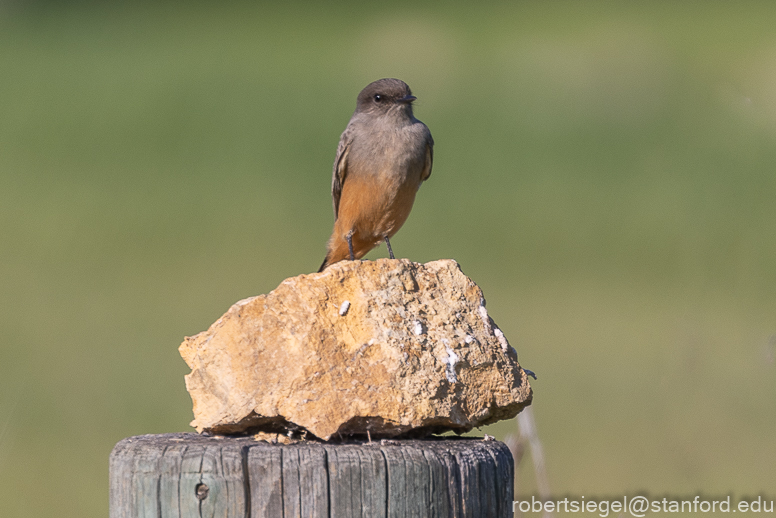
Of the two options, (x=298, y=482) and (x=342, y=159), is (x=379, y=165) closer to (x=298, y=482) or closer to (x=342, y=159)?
(x=342, y=159)

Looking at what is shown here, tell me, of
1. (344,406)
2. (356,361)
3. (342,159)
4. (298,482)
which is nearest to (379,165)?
(342,159)

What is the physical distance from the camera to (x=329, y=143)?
535 inches

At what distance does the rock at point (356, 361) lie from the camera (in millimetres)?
3098

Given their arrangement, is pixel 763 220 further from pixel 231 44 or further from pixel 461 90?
pixel 231 44

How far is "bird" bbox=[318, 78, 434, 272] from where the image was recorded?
5.55 m

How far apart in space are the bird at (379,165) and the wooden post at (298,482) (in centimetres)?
276

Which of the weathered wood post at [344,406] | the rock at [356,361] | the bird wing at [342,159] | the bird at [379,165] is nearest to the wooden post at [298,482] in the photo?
the weathered wood post at [344,406]

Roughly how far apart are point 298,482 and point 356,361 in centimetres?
54

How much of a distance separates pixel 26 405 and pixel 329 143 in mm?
6494

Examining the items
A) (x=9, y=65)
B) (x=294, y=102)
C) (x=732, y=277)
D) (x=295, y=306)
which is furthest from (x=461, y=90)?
(x=295, y=306)

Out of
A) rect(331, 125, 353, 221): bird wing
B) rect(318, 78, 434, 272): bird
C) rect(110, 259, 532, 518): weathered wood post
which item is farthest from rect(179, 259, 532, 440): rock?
rect(331, 125, 353, 221): bird wing

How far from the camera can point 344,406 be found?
10.1 ft

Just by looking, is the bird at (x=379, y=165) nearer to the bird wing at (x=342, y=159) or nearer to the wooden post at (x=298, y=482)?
the bird wing at (x=342, y=159)

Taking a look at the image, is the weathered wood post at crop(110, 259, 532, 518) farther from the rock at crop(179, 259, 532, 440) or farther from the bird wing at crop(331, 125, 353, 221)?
the bird wing at crop(331, 125, 353, 221)
